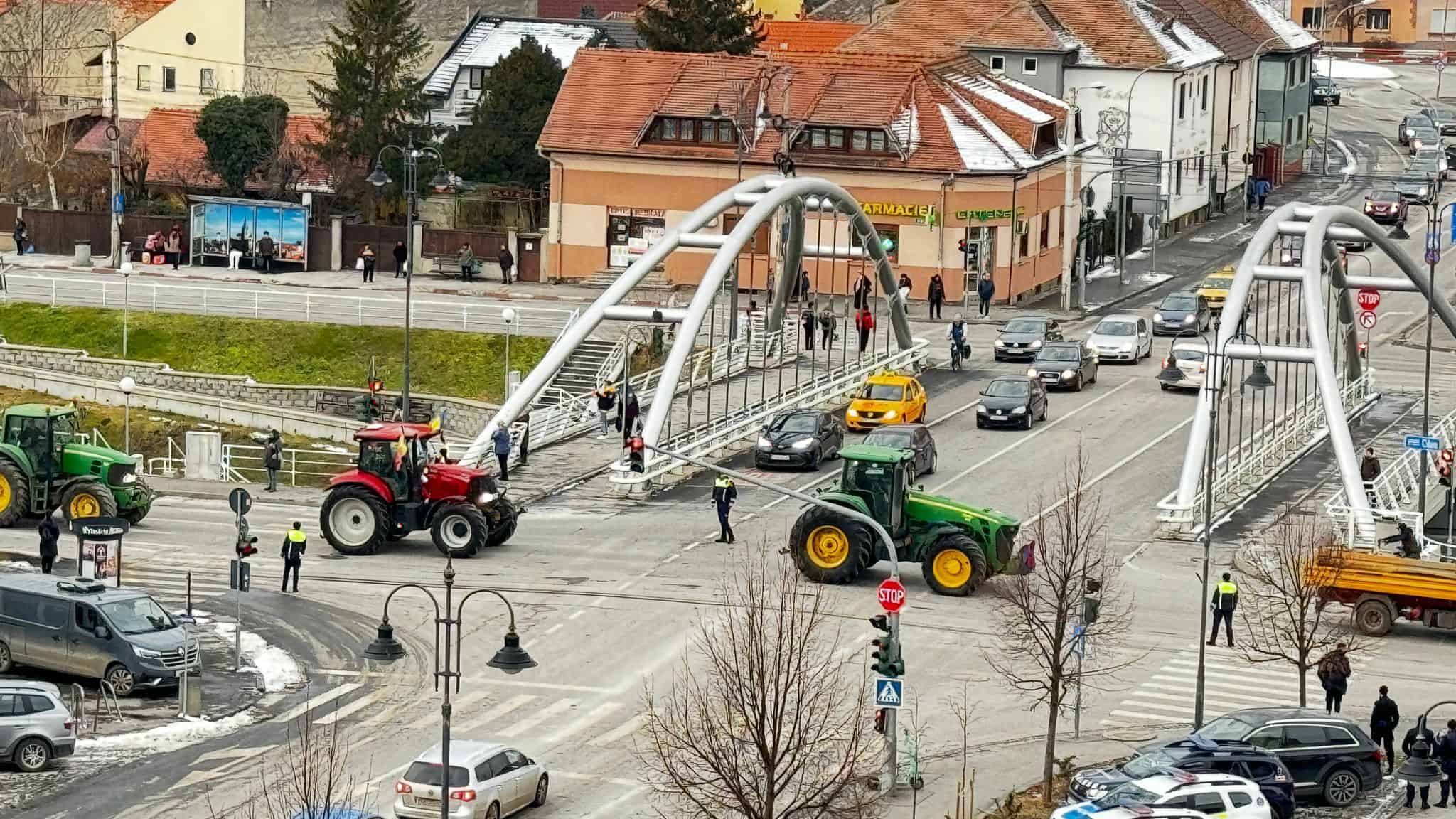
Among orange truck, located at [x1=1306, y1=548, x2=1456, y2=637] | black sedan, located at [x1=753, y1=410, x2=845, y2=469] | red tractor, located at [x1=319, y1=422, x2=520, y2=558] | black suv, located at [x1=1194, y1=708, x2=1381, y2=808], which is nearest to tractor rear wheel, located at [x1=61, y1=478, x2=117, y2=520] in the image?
red tractor, located at [x1=319, y1=422, x2=520, y2=558]

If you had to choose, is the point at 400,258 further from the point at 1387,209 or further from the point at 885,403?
the point at 1387,209

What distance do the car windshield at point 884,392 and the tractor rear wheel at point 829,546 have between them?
17.4 metres

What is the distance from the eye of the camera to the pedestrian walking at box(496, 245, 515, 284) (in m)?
93.3

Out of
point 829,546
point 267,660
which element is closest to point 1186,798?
point 829,546

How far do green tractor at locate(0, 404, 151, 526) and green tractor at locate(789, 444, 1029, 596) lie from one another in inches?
595

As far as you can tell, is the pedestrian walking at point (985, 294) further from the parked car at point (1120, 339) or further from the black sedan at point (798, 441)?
the black sedan at point (798, 441)

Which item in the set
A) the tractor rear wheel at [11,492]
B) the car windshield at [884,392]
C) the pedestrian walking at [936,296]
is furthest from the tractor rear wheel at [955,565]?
the pedestrian walking at [936,296]

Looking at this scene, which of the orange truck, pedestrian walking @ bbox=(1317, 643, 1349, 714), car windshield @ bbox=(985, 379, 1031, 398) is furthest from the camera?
car windshield @ bbox=(985, 379, 1031, 398)

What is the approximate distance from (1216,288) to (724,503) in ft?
128

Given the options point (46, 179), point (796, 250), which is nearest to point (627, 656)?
point (796, 250)

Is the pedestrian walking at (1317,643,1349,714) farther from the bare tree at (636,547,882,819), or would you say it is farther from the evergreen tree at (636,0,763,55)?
the evergreen tree at (636,0,763,55)

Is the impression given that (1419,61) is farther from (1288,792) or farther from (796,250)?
(1288,792)

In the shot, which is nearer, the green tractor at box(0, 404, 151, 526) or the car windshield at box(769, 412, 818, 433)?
the green tractor at box(0, 404, 151, 526)

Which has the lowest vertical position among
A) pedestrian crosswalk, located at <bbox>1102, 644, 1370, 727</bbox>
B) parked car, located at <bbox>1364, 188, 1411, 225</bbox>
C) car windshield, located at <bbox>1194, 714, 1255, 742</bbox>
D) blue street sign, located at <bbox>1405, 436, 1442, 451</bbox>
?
pedestrian crosswalk, located at <bbox>1102, 644, 1370, 727</bbox>
